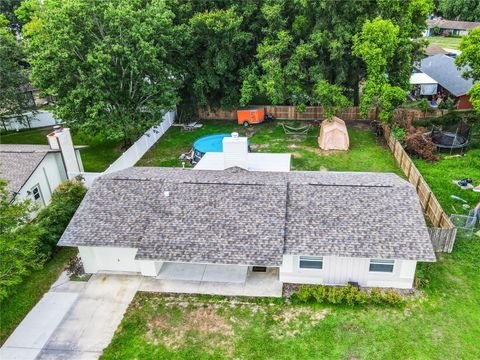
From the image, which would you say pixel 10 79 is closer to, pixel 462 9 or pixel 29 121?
pixel 29 121

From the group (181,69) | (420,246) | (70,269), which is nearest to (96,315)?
(70,269)

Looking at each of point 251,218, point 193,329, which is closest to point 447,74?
point 251,218

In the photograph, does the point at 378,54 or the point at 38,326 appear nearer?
the point at 38,326

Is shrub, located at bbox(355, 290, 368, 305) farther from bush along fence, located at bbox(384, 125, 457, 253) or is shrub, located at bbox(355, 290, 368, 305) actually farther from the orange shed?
the orange shed

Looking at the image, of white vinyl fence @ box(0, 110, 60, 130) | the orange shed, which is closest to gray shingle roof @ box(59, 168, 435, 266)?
the orange shed

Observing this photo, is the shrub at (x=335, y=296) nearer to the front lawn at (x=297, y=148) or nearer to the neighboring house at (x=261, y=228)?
the neighboring house at (x=261, y=228)

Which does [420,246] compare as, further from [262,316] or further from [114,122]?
[114,122]

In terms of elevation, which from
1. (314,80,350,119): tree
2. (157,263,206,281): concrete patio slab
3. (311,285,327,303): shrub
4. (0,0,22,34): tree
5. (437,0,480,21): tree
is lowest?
(157,263,206,281): concrete patio slab
